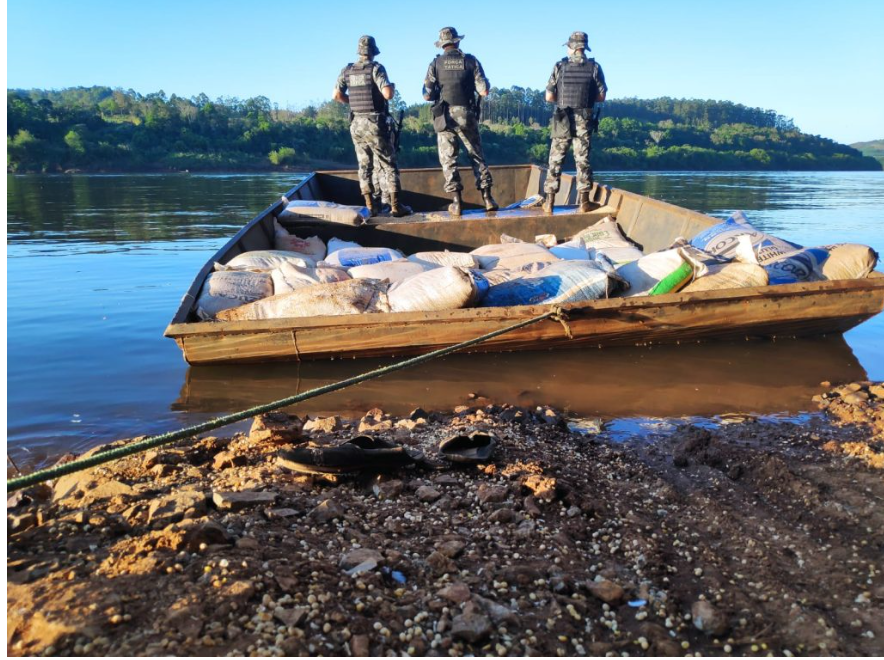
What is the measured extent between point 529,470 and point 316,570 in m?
1.05

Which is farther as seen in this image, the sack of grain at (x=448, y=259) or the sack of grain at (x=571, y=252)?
the sack of grain at (x=571, y=252)

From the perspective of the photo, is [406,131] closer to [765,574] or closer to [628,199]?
[628,199]

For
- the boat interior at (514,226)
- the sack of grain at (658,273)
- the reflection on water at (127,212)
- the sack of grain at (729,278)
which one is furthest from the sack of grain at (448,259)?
the reflection on water at (127,212)

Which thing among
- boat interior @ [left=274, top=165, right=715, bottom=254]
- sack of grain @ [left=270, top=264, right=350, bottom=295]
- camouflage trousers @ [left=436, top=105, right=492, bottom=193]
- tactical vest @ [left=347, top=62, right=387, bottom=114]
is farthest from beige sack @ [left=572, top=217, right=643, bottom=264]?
tactical vest @ [left=347, top=62, right=387, bottom=114]

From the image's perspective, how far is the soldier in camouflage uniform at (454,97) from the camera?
7.03 metres

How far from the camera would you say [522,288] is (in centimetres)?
434

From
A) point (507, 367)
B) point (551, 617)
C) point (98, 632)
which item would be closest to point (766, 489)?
point (551, 617)

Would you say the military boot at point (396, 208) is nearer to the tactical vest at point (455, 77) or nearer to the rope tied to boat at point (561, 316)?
the tactical vest at point (455, 77)

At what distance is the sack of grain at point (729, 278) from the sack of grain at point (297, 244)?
3519mm

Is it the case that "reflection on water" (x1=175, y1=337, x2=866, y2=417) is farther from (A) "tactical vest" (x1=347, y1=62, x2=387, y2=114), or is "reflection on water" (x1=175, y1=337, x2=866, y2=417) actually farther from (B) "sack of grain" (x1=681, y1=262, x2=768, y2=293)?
(A) "tactical vest" (x1=347, y1=62, x2=387, y2=114)

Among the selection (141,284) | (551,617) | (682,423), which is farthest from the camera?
(141,284)

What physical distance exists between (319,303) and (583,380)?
5.91 feet

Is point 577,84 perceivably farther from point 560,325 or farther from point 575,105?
point 560,325

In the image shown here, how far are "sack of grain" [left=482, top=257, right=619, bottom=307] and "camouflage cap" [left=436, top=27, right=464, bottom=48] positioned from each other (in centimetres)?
380
